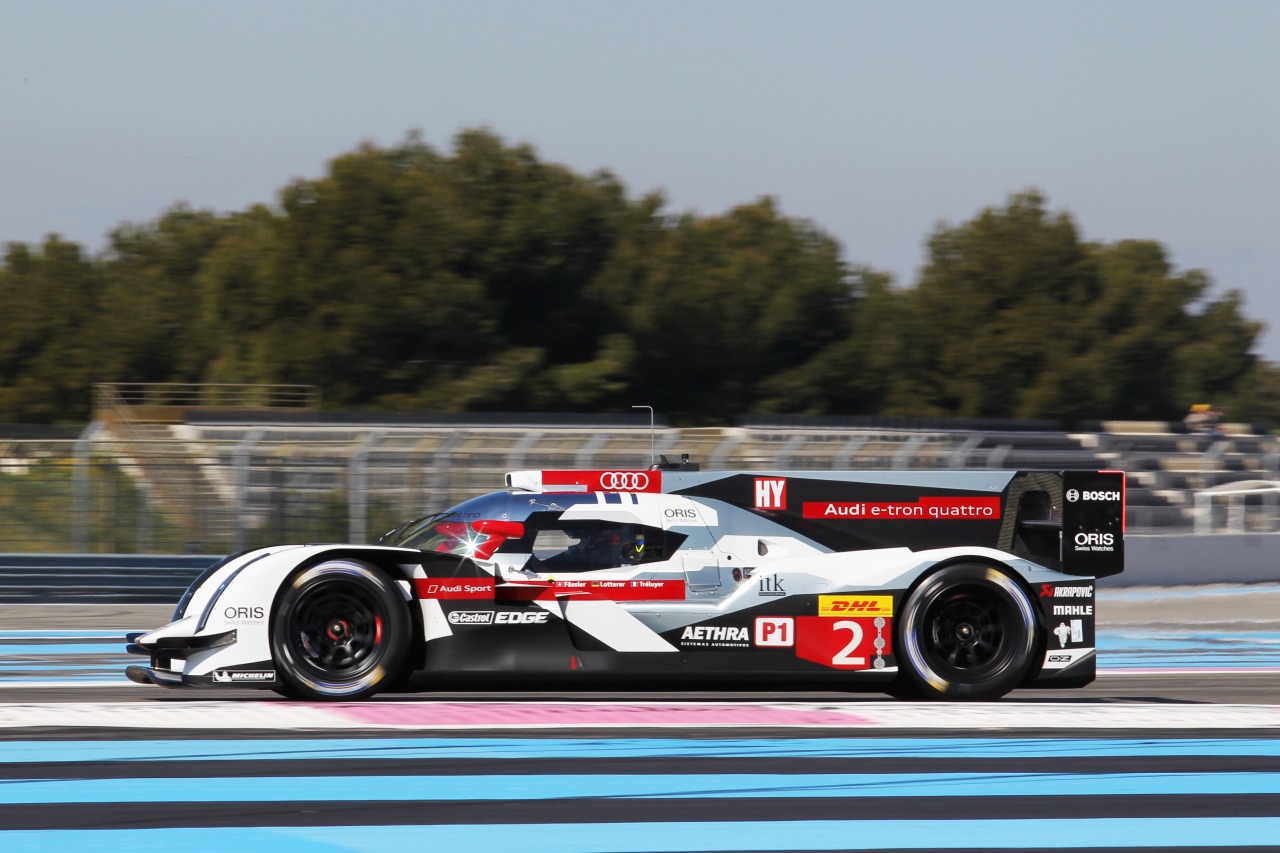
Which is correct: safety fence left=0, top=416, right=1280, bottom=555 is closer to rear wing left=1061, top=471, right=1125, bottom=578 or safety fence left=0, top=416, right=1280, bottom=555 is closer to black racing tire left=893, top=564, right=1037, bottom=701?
rear wing left=1061, top=471, right=1125, bottom=578

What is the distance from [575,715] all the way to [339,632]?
1.26m

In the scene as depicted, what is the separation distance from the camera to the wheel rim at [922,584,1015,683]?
7918 millimetres

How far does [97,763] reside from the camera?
6203 millimetres

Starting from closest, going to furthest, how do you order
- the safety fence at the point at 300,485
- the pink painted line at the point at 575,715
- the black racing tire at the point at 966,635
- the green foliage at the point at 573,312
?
the pink painted line at the point at 575,715
the black racing tire at the point at 966,635
the safety fence at the point at 300,485
the green foliage at the point at 573,312

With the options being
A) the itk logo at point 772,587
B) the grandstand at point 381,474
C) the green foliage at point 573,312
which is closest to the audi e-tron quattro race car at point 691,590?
the itk logo at point 772,587

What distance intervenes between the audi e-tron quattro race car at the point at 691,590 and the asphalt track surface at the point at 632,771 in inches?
9.5

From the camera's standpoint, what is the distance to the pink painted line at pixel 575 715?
7211 mm

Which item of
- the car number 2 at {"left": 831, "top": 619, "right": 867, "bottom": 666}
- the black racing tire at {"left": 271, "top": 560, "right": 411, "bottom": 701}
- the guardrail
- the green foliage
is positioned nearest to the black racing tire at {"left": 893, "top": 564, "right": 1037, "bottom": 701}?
the car number 2 at {"left": 831, "top": 619, "right": 867, "bottom": 666}

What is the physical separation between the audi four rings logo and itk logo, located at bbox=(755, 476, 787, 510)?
601 millimetres

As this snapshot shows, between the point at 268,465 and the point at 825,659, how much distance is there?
33.1ft

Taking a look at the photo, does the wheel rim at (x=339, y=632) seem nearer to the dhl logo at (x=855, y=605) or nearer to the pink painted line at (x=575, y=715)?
the pink painted line at (x=575, y=715)

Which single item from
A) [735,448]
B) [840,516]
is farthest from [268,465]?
[840,516]

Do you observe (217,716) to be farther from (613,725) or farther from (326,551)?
(613,725)

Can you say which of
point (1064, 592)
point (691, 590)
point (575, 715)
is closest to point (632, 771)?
point (575, 715)
